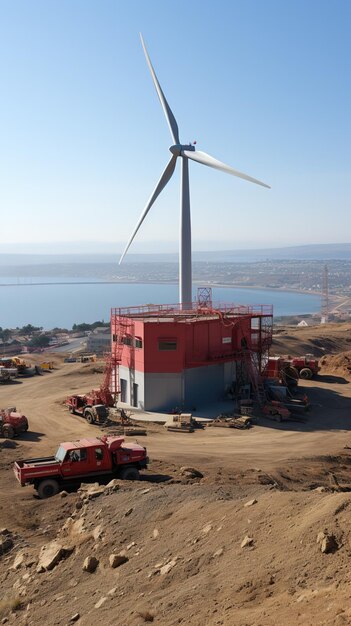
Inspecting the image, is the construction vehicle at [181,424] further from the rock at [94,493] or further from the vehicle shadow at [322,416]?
the rock at [94,493]

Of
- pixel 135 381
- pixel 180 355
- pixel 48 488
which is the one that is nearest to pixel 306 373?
pixel 180 355

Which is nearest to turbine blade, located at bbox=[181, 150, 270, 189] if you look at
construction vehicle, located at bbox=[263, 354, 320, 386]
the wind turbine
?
the wind turbine

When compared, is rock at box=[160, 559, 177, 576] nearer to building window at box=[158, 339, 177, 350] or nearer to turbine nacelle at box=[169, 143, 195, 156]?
building window at box=[158, 339, 177, 350]

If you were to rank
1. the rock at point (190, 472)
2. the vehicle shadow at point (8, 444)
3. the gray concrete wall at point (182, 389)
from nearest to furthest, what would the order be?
the rock at point (190, 472) < the vehicle shadow at point (8, 444) < the gray concrete wall at point (182, 389)

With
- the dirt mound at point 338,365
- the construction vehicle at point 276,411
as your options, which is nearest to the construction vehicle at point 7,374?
the construction vehicle at point 276,411

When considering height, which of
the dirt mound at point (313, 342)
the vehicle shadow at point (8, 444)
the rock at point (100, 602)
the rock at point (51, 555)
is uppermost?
the rock at point (100, 602)

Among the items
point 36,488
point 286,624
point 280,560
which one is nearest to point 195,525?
point 280,560
